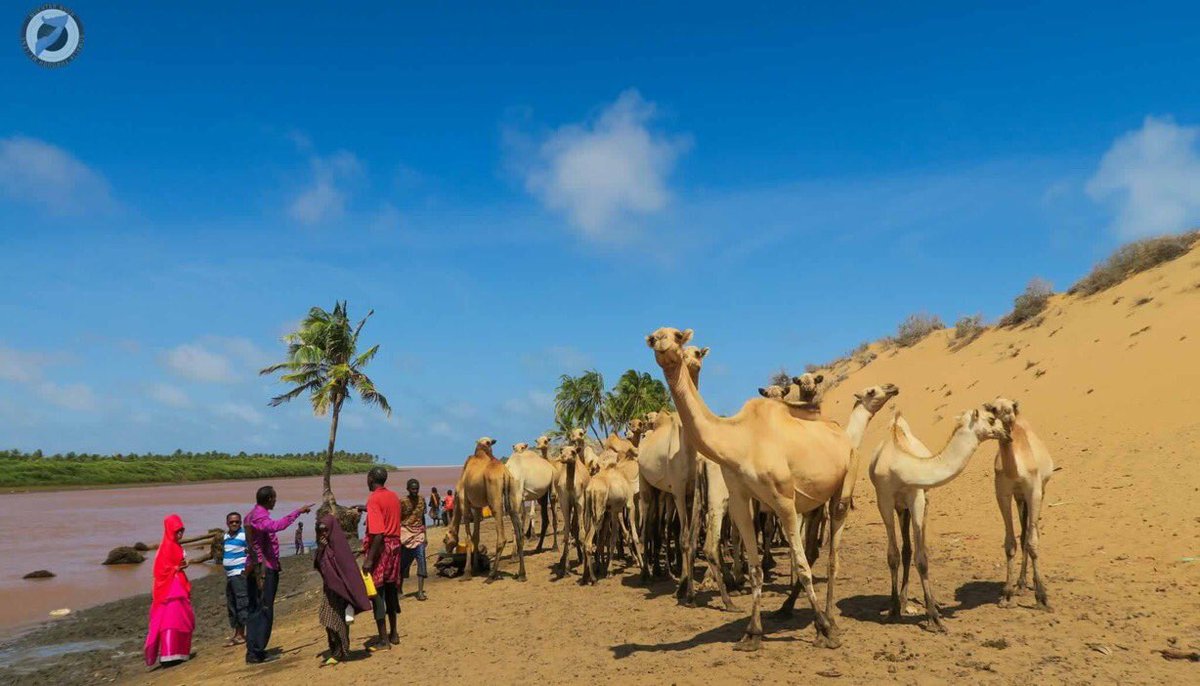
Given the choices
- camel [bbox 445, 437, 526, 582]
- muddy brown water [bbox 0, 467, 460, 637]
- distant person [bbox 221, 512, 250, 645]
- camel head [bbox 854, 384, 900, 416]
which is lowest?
muddy brown water [bbox 0, 467, 460, 637]

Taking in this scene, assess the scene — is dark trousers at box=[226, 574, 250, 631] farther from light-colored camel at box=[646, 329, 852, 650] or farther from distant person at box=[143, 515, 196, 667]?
light-colored camel at box=[646, 329, 852, 650]

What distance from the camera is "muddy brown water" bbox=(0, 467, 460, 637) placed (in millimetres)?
20797

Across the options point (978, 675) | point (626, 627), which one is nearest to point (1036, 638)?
point (978, 675)

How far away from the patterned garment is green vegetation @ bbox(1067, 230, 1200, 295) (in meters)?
30.8

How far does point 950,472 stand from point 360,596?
7.36 m

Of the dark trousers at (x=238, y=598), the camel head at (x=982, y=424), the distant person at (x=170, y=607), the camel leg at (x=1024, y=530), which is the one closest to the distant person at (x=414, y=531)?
the dark trousers at (x=238, y=598)

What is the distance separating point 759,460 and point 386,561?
17.1 feet

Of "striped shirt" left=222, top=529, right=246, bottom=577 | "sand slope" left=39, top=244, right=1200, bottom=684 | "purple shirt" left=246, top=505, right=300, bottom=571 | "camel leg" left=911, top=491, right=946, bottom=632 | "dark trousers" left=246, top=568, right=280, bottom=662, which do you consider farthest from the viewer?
"striped shirt" left=222, top=529, right=246, bottom=577

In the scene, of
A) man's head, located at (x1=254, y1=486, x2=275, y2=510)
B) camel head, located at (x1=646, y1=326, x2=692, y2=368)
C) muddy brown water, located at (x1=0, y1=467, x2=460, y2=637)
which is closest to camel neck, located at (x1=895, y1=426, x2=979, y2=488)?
camel head, located at (x1=646, y1=326, x2=692, y2=368)

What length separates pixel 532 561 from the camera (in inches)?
687

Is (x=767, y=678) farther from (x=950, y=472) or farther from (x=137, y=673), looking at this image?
(x=137, y=673)

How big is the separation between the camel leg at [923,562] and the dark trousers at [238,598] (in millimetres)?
9195

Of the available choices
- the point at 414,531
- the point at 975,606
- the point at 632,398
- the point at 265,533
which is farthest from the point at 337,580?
the point at 632,398

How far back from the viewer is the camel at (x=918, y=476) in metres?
8.32
